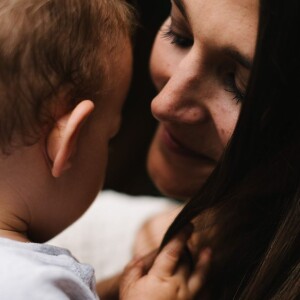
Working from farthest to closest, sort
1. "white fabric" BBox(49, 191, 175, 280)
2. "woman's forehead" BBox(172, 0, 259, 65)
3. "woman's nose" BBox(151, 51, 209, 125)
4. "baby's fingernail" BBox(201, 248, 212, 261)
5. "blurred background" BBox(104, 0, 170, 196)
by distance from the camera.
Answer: "blurred background" BBox(104, 0, 170, 196), "white fabric" BBox(49, 191, 175, 280), "baby's fingernail" BBox(201, 248, 212, 261), "woman's nose" BBox(151, 51, 209, 125), "woman's forehead" BBox(172, 0, 259, 65)

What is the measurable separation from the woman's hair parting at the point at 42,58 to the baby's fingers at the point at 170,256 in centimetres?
33

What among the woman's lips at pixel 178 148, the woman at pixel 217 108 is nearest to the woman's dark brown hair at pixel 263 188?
the woman at pixel 217 108

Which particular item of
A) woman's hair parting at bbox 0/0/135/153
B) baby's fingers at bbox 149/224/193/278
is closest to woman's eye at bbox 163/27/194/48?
woman's hair parting at bbox 0/0/135/153

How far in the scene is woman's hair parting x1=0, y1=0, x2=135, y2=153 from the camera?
82 cm

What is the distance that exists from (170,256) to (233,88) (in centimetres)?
31

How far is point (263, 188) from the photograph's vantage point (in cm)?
103

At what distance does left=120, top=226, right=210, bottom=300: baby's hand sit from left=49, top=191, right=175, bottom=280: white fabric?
37cm

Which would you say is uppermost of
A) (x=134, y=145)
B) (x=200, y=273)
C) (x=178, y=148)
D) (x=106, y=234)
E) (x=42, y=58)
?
(x=42, y=58)

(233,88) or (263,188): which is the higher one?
(233,88)

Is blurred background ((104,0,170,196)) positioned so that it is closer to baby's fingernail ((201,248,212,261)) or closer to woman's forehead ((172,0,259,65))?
baby's fingernail ((201,248,212,261))

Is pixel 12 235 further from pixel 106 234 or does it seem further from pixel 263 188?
pixel 106 234

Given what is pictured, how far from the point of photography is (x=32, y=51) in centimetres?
82

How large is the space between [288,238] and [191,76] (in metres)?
0.30

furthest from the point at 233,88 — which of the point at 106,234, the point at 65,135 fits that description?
the point at 106,234
